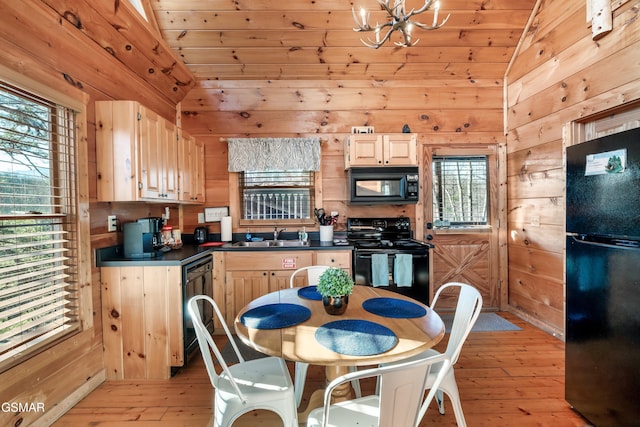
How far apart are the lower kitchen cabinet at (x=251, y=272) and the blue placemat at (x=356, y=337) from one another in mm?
1577

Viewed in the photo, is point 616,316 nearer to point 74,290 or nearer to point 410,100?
point 410,100

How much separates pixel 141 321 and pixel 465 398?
2366mm

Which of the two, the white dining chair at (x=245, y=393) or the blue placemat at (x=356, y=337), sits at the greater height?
the blue placemat at (x=356, y=337)

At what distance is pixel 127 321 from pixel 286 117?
2.61 meters

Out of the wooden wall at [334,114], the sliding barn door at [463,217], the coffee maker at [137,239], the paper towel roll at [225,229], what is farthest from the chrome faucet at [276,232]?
the sliding barn door at [463,217]

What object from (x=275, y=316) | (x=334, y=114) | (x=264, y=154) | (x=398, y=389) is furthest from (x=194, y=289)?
(x=334, y=114)

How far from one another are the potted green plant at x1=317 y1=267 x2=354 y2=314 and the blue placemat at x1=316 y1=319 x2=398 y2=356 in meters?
0.09

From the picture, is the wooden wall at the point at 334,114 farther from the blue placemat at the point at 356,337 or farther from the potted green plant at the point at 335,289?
the blue placemat at the point at 356,337

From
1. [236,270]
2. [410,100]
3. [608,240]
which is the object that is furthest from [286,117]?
[608,240]

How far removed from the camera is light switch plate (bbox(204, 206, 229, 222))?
353 centimetres

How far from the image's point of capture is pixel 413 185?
3316mm

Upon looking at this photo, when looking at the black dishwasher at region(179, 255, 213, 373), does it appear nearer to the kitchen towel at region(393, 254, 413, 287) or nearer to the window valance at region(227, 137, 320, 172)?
the window valance at region(227, 137, 320, 172)

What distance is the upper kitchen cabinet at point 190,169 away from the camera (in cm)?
298

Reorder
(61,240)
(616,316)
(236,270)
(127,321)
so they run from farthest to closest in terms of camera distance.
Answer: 1. (236,270)
2. (127,321)
3. (61,240)
4. (616,316)
